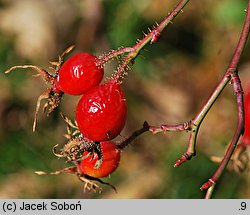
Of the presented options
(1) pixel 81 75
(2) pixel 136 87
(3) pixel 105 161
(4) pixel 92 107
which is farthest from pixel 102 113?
(2) pixel 136 87

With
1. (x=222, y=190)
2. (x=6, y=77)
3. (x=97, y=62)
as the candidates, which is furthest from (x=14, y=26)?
(x=97, y=62)

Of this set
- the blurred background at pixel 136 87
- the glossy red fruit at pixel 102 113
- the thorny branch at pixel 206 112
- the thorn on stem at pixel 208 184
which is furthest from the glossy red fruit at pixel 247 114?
the blurred background at pixel 136 87

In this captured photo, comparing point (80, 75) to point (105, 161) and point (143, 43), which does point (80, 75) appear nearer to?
point (143, 43)

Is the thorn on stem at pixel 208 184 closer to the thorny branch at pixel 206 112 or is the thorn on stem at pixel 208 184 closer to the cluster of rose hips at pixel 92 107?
the thorny branch at pixel 206 112

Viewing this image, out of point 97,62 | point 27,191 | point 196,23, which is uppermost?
point 196,23

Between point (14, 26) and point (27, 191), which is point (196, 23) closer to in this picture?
point (14, 26)
